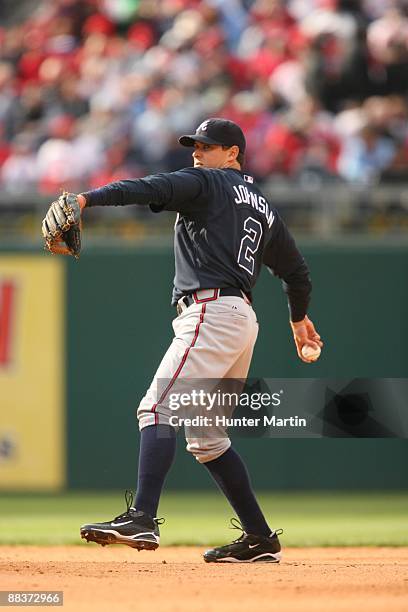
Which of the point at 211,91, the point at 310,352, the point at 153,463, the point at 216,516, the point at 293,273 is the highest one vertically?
the point at 211,91

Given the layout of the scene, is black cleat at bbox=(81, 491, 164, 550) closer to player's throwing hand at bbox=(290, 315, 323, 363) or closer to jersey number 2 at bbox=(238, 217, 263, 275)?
jersey number 2 at bbox=(238, 217, 263, 275)

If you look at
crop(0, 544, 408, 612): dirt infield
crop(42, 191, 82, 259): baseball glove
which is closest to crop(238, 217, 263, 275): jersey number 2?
crop(42, 191, 82, 259): baseball glove

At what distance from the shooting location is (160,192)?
511 centimetres

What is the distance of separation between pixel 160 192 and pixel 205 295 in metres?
0.53

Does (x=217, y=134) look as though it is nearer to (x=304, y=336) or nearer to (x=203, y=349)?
(x=203, y=349)

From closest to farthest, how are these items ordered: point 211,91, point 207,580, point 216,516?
point 207,580 → point 216,516 → point 211,91

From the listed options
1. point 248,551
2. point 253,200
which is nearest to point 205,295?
point 253,200

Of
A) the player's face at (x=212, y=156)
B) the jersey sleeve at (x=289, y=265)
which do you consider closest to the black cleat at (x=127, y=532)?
the jersey sleeve at (x=289, y=265)

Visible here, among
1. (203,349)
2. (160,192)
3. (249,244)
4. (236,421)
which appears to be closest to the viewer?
(160,192)

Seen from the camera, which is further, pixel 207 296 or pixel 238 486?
pixel 238 486

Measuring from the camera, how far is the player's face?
5.62 meters

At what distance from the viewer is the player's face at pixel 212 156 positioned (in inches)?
221

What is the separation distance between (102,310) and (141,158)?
148cm

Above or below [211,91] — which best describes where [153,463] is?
below
